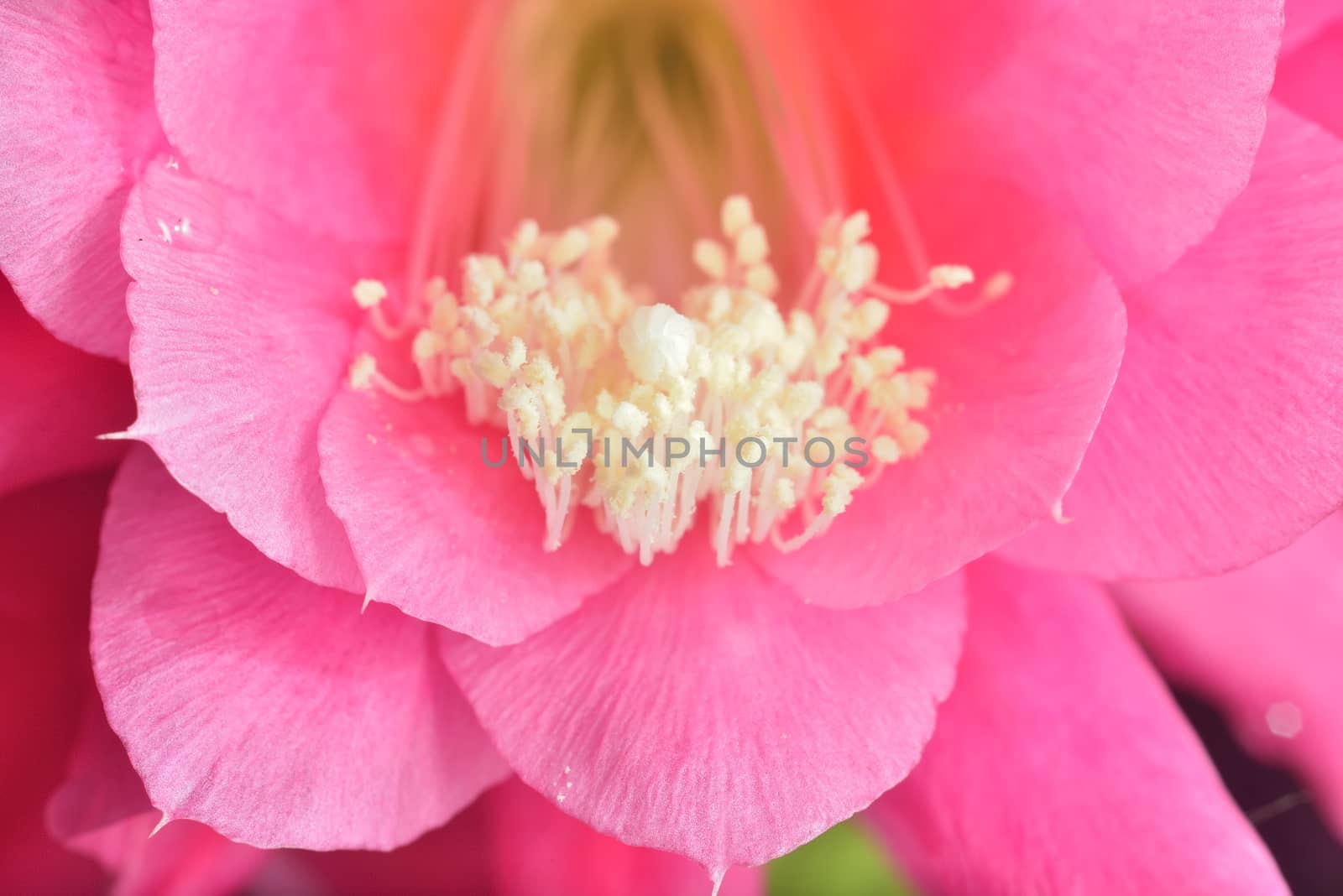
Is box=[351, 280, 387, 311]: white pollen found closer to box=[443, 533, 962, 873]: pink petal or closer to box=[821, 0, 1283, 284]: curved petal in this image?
box=[443, 533, 962, 873]: pink petal

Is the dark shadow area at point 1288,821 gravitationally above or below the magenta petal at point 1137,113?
below

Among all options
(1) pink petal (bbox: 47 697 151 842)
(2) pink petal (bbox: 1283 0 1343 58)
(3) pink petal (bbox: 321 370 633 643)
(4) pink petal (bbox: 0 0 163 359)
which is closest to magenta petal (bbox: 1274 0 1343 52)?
(2) pink petal (bbox: 1283 0 1343 58)

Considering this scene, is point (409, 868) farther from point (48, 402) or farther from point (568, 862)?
point (48, 402)

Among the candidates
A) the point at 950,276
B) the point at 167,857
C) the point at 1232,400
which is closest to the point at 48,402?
the point at 167,857

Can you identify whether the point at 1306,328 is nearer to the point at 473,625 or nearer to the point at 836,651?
the point at 836,651

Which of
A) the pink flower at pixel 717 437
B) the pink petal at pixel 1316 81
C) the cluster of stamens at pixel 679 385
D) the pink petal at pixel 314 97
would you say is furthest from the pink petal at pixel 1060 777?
the pink petal at pixel 314 97

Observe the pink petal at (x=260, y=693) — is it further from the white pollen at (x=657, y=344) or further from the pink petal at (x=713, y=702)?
the white pollen at (x=657, y=344)
